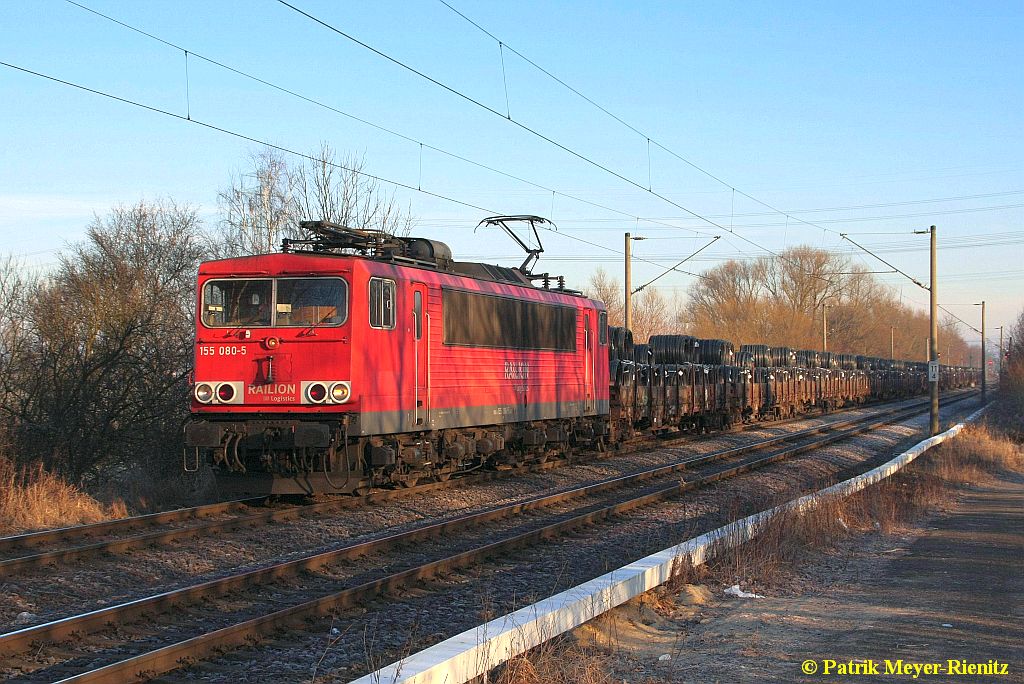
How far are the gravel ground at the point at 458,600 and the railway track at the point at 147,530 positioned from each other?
3384 millimetres

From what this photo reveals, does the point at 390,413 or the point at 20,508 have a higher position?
the point at 390,413

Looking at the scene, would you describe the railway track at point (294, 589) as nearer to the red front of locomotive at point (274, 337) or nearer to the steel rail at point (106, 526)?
the red front of locomotive at point (274, 337)

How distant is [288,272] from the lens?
538 inches

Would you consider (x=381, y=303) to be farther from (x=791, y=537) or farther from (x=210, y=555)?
(x=791, y=537)

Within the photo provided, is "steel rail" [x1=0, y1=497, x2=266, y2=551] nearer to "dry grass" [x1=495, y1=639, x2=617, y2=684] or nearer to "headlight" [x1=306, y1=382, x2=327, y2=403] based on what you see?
"headlight" [x1=306, y1=382, x2=327, y2=403]

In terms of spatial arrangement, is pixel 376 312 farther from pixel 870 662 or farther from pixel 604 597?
pixel 870 662

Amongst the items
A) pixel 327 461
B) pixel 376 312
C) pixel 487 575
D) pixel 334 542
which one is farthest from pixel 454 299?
pixel 487 575

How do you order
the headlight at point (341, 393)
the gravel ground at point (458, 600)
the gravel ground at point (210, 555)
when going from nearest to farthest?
the gravel ground at point (458, 600) < the gravel ground at point (210, 555) < the headlight at point (341, 393)

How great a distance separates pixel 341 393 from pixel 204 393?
1.97m

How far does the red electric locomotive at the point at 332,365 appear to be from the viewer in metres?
13.3

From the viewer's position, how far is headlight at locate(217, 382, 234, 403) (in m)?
13.6

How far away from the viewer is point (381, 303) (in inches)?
545

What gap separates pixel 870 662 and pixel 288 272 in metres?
9.21

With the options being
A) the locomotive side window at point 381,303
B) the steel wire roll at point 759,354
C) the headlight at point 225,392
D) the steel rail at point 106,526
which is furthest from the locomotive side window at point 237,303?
the steel wire roll at point 759,354
